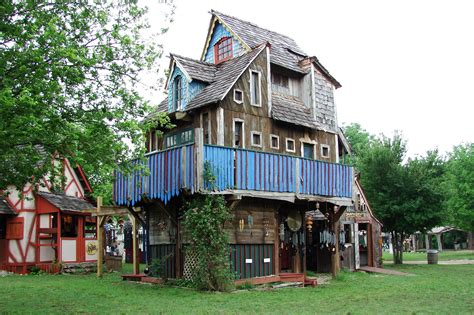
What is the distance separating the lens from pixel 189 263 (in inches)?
731

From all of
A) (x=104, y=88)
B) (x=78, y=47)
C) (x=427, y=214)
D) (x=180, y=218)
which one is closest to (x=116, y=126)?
(x=104, y=88)

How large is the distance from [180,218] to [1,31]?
934 centimetres

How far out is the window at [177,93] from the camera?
22.0 m

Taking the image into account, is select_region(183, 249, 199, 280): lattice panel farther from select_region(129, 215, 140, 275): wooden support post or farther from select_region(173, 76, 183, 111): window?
select_region(173, 76, 183, 111): window

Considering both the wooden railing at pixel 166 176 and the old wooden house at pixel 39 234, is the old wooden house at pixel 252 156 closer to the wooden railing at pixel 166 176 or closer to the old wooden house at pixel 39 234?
the wooden railing at pixel 166 176

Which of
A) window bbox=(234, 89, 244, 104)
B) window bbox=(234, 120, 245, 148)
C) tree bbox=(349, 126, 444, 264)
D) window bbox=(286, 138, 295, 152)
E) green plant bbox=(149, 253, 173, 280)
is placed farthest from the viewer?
tree bbox=(349, 126, 444, 264)

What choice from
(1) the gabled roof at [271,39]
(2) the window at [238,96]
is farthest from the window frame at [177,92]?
(1) the gabled roof at [271,39]

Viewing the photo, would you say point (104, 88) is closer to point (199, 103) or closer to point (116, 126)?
point (116, 126)

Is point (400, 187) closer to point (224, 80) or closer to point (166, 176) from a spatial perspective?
point (224, 80)

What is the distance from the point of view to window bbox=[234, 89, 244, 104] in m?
20.7

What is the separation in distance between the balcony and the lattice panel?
1.97 meters

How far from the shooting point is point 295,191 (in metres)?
19.5

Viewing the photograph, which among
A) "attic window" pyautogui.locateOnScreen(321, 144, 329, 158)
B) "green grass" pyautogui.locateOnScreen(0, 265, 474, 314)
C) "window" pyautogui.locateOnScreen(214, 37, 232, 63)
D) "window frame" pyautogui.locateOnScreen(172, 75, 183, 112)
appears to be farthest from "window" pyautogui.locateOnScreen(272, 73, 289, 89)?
"green grass" pyautogui.locateOnScreen(0, 265, 474, 314)

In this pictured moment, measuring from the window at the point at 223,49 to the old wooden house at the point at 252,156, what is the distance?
0.17ft
